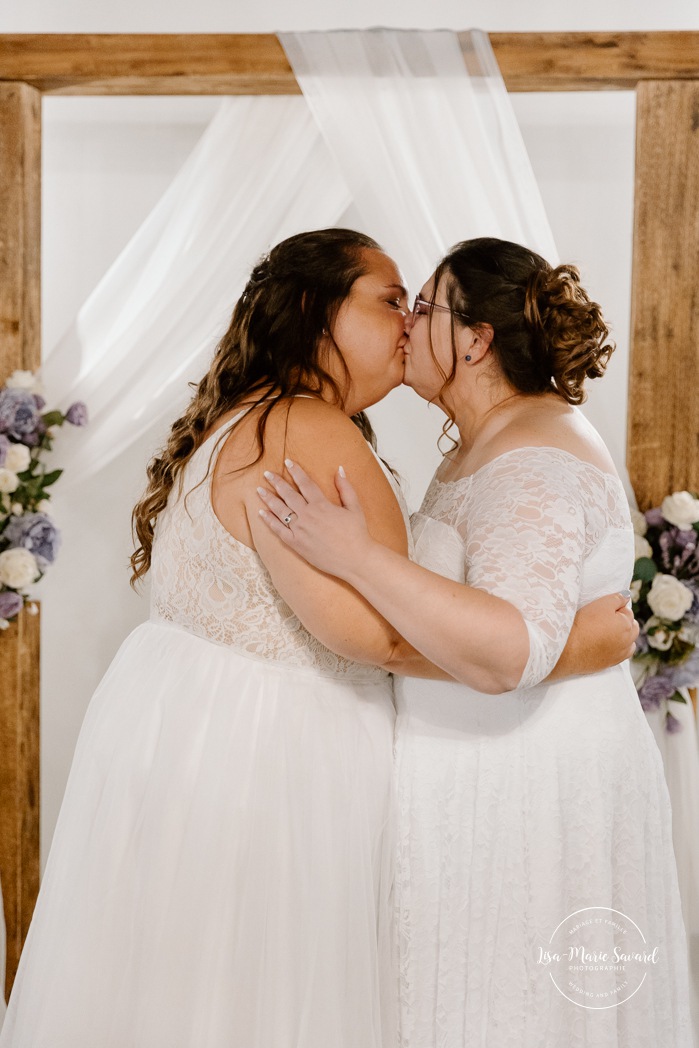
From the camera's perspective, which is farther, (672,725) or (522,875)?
(672,725)

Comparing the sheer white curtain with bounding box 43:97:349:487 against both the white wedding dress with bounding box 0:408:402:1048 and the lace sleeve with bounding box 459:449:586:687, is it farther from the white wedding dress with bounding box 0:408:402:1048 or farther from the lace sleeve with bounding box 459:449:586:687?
the lace sleeve with bounding box 459:449:586:687

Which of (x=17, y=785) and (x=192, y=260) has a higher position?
(x=192, y=260)

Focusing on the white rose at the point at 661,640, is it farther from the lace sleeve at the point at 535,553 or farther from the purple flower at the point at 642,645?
the lace sleeve at the point at 535,553

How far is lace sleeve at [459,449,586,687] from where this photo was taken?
4.84 ft

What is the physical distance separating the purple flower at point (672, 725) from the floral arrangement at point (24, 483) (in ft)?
6.03

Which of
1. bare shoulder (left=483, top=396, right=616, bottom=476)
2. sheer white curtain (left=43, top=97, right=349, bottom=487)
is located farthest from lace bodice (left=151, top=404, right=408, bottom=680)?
sheer white curtain (left=43, top=97, right=349, bottom=487)

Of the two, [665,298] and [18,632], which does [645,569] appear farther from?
[18,632]

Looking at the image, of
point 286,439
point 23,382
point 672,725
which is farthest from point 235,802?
point 23,382

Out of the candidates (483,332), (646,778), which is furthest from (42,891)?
(483,332)

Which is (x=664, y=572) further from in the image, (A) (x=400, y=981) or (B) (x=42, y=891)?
(B) (x=42, y=891)

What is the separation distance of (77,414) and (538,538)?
1745mm

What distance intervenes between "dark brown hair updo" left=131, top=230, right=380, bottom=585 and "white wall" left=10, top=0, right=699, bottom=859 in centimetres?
142

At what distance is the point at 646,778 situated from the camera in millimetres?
1808

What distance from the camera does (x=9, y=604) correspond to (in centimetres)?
288
